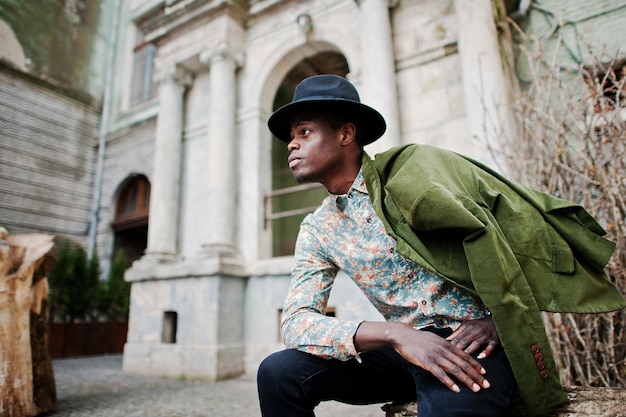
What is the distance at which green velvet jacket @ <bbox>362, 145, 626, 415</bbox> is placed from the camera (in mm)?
1210

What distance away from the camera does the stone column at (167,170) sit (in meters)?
6.81

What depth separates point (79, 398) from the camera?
4.34 meters

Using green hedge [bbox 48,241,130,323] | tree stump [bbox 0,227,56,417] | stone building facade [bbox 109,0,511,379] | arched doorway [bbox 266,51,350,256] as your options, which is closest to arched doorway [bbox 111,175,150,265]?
green hedge [bbox 48,241,130,323]

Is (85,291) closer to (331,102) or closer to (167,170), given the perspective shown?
(167,170)

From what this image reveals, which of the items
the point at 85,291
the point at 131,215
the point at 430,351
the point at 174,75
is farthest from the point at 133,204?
the point at 430,351

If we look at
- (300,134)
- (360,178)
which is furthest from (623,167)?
(300,134)

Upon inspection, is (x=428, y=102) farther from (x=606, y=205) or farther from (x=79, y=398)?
(x=79, y=398)

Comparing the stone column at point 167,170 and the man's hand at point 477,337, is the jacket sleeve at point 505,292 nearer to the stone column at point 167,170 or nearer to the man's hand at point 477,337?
the man's hand at point 477,337

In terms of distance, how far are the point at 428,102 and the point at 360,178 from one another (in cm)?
385

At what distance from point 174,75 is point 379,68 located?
3929 millimetres

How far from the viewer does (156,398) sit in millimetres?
4359

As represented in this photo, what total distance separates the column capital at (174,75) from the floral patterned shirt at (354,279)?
639 centimetres

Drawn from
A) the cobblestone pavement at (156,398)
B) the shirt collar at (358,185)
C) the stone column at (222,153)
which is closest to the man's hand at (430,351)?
the shirt collar at (358,185)

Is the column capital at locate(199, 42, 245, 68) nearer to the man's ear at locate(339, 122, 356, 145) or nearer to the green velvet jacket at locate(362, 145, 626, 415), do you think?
the man's ear at locate(339, 122, 356, 145)
